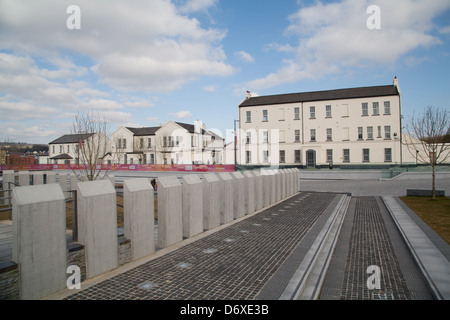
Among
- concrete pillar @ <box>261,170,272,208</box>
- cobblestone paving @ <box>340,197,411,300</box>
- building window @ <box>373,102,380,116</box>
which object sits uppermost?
building window @ <box>373,102,380,116</box>

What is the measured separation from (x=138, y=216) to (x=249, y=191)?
6175 millimetres

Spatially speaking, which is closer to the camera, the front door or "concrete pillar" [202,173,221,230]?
"concrete pillar" [202,173,221,230]

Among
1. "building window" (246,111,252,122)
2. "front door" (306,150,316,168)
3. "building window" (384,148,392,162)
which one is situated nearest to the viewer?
"building window" (384,148,392,162)

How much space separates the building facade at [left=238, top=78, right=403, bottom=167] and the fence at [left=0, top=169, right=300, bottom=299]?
3580 centimetres

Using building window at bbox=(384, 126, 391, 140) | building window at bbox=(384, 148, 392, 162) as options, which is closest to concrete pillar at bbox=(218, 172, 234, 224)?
building window at bbox=(384, 148, 392, 162)

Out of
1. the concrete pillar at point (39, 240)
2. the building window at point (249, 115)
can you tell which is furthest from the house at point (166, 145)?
the concrete pillar at point (39, 240)

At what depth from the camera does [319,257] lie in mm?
6273

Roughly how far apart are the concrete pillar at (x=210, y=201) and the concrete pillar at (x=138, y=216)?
2558 millimetres

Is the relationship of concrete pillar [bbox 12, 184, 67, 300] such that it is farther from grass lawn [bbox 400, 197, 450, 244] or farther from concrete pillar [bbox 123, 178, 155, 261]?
grass lawn [bbox 400, 197, 450, 244]

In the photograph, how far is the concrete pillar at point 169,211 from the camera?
6652mm

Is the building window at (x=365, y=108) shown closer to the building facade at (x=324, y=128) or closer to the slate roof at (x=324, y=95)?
the building facade at (x=324, y=128)

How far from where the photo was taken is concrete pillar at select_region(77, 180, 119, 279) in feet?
15.5

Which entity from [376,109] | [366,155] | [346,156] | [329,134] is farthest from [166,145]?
[376,109]
